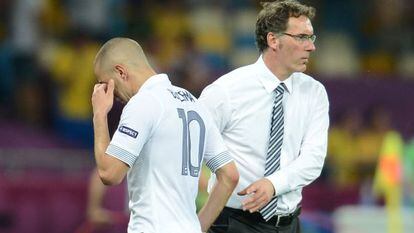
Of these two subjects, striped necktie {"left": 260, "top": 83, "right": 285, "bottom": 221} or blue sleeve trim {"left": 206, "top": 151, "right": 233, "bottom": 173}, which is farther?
striped necktie {"left": 260, "top": 83, "right": 285, "bottom": 221}

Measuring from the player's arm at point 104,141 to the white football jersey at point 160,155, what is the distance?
0.04 metres

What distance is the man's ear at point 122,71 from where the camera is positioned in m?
7.32

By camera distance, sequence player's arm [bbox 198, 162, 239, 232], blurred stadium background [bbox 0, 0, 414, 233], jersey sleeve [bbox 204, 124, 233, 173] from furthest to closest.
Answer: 1. blurred stadium background [bbox 0, 0, 414, 233]
2. player's arm [bbox 198, 162, 239, 232]
3. jersey sleeve [bbox 204, 124, 233, 173]

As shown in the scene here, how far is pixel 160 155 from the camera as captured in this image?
7.18m

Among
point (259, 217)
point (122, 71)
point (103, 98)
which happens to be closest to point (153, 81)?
point (122, 71)

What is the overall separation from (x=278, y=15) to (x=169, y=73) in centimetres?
842


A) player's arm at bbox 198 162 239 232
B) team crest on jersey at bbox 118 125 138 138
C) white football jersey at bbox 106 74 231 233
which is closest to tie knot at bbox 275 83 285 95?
player's arm at bbox 198 162 239 232

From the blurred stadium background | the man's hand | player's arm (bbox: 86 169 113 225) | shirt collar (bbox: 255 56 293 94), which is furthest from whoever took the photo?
the blurred stadium background

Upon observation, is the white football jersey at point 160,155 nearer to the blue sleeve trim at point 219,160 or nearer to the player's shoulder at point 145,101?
the player's shoulder at point 145,101

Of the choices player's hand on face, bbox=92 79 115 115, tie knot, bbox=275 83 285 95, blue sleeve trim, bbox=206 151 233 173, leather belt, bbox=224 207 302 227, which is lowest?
leather belt, bbox=224 207 302 227

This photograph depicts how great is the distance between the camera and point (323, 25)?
19.3 m

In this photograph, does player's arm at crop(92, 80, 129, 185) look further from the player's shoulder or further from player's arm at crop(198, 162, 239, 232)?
player's arm at crop(198, 162, 239, 232)

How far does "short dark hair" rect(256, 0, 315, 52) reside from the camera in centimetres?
823

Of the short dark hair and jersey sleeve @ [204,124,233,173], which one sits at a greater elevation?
the short dark hair
